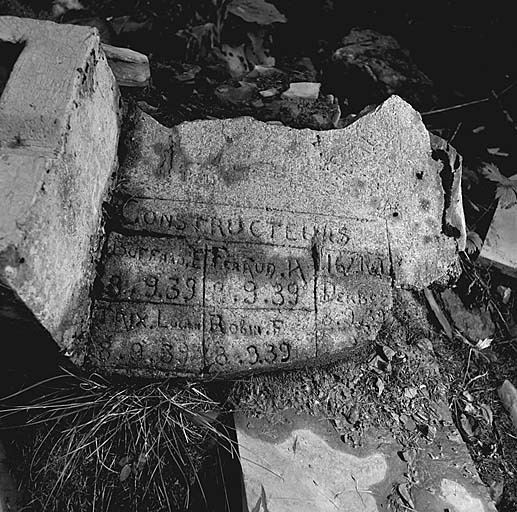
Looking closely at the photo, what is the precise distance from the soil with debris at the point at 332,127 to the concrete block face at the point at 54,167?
0.79ft

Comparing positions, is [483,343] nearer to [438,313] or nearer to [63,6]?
[438,313]

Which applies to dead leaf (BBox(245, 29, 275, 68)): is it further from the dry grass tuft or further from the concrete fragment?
the dry grass tuft

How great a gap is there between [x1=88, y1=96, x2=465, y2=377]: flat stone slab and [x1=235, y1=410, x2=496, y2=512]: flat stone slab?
26 cm

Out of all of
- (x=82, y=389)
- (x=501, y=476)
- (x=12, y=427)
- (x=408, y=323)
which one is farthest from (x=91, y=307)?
(x=501, y=476)

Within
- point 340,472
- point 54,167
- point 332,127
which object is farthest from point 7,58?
point 340,472

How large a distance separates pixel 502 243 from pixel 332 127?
1007 mm

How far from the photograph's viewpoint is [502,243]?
3.39 metres

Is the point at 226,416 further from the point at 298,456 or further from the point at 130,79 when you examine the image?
the point at 130,79

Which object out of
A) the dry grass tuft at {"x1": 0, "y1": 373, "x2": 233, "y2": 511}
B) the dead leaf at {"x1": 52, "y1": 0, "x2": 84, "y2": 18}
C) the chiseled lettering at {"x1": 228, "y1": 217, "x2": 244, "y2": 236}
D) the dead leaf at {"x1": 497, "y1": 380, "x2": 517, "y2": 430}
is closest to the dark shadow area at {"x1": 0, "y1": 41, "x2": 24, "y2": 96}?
the chiseled lettering at {"x1": 228, "y1": 217, "x2": 244, "y2": 236}

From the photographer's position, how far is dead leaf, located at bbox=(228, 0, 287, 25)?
12.3 feet

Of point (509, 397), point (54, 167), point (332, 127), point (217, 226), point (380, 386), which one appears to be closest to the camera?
point (54, 167)

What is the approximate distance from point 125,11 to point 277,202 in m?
1.82

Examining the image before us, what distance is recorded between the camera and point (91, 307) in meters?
2.35

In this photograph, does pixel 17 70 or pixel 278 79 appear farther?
pixel 278 79
